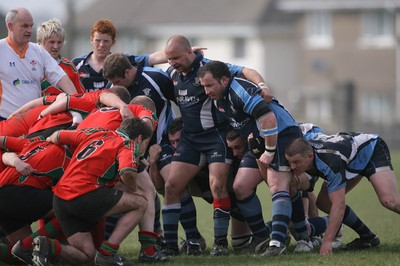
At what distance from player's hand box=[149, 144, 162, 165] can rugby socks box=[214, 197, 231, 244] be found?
83cm

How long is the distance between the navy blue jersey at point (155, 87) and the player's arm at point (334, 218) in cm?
223

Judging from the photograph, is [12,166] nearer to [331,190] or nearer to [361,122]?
[331,190]

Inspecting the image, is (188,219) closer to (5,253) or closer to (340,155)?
(340,155)

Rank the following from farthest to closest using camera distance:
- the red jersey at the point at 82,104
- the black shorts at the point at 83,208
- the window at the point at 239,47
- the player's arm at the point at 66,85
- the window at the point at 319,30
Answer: the window at the point at 239,47, the window at the point at 319,30, the player's arm at the point at 66,85, the red jersey at the point at 82,104, the black shorts at the point at 83,208

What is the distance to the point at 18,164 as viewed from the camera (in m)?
8.27

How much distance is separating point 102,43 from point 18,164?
7.96 feet

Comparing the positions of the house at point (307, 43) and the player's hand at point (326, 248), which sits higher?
the player's hand at point (326, 248)

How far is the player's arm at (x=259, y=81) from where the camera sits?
29.2 ft

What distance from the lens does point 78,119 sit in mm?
8953

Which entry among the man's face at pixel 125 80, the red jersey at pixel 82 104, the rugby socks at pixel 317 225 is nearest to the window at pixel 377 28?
the rugby socks at pixel 317 225

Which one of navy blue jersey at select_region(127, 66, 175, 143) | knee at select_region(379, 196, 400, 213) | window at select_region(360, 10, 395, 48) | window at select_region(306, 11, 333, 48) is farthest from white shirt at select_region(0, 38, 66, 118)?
window at select_region(306, 11, 333, 48)

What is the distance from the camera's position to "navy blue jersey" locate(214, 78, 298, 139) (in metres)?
8.78

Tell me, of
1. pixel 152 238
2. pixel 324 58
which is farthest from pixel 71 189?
pixel 324 58

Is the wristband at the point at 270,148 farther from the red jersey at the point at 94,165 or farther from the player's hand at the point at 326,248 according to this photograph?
the red jersey at the point at 94,165
